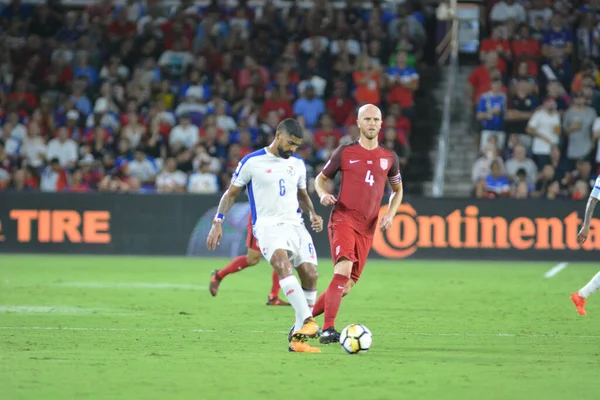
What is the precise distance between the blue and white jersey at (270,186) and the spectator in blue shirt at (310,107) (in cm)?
1403

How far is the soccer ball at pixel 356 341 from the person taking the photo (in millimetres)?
9469

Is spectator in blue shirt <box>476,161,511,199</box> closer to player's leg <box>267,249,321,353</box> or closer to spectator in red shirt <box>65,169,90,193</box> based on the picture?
spectator in red shirt <box>65,169,90,193</box>

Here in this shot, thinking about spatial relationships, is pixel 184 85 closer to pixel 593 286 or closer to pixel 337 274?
pixel 593 286

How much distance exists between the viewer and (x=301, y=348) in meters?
9.64

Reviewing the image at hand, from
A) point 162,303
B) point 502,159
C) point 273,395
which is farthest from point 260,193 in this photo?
point 502,159

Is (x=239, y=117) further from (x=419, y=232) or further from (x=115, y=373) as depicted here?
(x=115, y=373)

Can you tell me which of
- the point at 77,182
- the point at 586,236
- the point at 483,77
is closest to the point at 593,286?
the point at 586,236

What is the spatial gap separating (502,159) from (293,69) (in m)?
5.41

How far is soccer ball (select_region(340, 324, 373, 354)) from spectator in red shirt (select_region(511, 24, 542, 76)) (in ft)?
54.0

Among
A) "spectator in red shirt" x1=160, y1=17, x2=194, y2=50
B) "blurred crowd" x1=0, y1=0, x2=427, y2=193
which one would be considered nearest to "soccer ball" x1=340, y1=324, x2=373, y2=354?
"blurred crowd" x1=0, y1=0, x2=427, y2=193

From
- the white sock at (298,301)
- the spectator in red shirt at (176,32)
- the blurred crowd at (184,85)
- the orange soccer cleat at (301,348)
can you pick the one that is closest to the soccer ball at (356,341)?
the orange soccer cleat at (301,348)

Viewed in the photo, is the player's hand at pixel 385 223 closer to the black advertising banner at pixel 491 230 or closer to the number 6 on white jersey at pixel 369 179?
the number 6 on white jersey at pixel 369 179

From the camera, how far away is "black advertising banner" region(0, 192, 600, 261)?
2205 centimetres

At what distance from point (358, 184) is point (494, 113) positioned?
1393 centimetres
